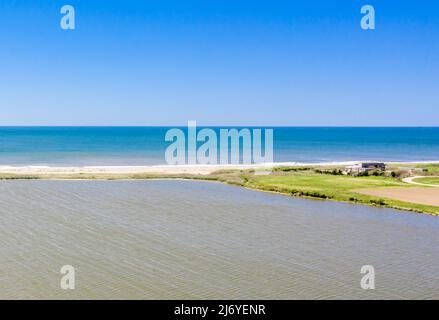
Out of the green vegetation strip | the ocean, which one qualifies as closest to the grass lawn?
the ocean

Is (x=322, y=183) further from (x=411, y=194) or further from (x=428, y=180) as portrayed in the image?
(x=428, y=180)

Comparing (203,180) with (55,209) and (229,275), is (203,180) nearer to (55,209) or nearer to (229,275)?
(55,209)

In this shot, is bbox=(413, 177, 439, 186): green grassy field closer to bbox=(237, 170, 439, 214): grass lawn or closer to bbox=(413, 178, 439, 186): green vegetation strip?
bbox=(413, 178, 439, 186): green vegetation strip

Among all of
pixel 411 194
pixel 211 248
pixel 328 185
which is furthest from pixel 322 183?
pixel 211 248

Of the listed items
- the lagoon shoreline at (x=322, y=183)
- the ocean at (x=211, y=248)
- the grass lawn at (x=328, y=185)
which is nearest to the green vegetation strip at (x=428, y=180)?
the lagoon shoreline at (x=322, y=183)
